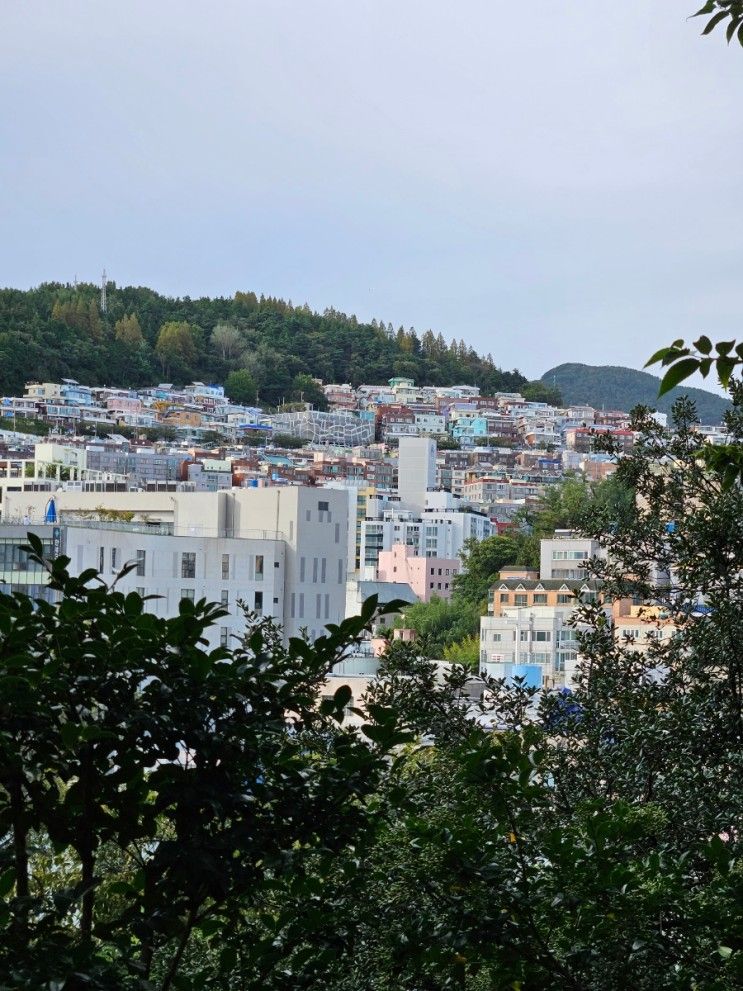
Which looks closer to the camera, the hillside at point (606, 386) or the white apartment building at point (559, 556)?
the white apartment building at point (559, 556)

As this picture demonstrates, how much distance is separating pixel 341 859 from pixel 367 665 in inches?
966

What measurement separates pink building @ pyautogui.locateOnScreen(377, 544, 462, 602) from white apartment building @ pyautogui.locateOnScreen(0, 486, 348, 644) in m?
30.8

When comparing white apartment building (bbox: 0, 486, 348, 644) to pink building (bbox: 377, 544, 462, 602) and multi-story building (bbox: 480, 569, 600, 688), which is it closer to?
multi-story building (bbox: 480, 569, 600, 688)

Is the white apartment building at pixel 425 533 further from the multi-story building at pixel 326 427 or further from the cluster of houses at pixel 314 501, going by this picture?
the multi-story building at pixel 326 427

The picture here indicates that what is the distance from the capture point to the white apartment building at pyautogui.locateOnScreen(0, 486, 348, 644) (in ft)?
89.1

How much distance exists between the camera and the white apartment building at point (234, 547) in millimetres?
27156

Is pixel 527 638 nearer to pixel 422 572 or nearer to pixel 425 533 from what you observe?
pixel 422 572

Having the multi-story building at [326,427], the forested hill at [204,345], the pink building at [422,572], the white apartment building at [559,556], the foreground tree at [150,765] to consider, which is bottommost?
the pink building at [422,572]

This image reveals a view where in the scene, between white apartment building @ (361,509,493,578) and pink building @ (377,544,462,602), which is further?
white apartment building @ (361,509,493,578)

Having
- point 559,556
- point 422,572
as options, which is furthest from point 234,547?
point 422,572

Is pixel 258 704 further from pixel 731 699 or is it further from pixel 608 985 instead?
pixel 731 699

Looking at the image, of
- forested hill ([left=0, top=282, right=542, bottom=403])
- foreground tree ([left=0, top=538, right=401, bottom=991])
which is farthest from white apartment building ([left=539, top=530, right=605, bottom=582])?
forested hill ([left=0, top=282, right=542, bottom=403])

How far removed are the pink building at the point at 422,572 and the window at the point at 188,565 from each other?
3437cm

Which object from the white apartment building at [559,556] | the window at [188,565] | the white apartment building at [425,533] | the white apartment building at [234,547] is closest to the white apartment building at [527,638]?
the white apartment building at [234,547]
